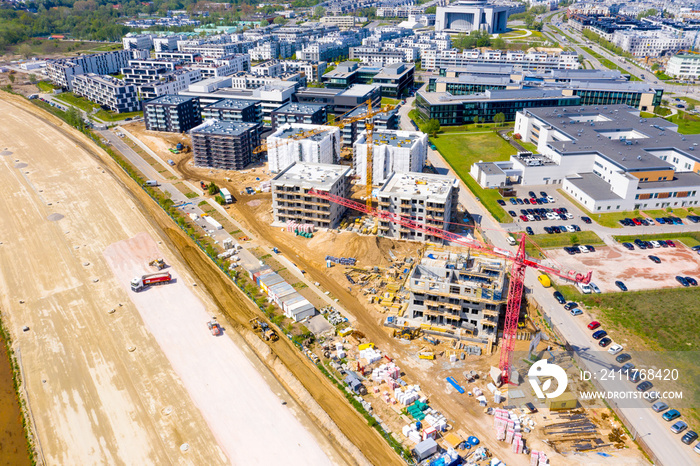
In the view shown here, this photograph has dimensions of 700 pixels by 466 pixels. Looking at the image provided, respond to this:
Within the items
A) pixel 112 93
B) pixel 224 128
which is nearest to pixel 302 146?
pixel 224 128

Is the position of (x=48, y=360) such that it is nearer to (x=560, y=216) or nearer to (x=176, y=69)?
(x=560, y=216)

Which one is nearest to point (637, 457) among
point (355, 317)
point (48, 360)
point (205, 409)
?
point (355, 317)

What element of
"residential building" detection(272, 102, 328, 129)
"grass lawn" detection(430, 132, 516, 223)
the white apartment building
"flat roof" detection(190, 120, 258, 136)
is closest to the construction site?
"grass lawn" detection(430, 132, 516, 223)

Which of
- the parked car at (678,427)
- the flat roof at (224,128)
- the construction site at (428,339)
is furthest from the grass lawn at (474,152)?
the parked car at (678,427)

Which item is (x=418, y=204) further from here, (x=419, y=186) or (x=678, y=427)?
(x=678, y=427)

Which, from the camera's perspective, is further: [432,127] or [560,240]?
[432,127]

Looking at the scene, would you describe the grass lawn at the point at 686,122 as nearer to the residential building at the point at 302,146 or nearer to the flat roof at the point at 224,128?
the residential building at the point at 302,146
